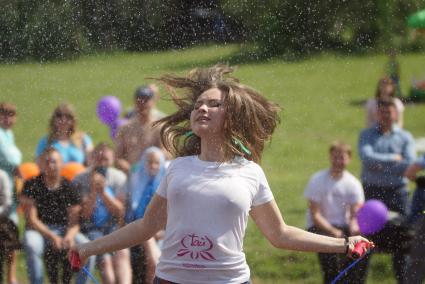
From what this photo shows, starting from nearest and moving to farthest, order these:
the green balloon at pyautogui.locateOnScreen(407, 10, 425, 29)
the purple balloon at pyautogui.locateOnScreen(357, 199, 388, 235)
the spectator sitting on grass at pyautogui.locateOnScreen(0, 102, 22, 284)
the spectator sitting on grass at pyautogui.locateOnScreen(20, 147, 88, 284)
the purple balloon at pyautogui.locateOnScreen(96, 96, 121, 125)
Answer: the spectator sitting on grass at pyautogui.locateOnScreen(20, 147, 88, 284) < the purple balloon at pyautogui.locateOnScreen(357, 199, 388, 235) < the spectator sitting on grass at pyautogui.locateOnScreen(0, 102, 22, 284) < the purple balloon at pyautogui.locateOnScreen(96, 96, 121, 125) < the green balloon at pyautogui.locateOnScreen(407, 10, 425, 29)

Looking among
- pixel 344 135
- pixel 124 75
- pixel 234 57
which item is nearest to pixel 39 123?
pixel 124 75

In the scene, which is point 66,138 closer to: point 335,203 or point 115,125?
point 115,125

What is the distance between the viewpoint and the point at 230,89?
12.2 ft

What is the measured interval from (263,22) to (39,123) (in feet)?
7.39

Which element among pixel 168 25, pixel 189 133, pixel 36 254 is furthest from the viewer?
pixel 168 25

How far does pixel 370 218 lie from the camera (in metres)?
5.81

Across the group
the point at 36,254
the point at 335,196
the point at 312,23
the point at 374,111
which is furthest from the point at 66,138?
the point at 312,23

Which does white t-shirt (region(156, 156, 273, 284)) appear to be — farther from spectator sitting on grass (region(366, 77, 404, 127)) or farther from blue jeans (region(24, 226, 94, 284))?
spectator sitting on grass (region(366, 77, 404, 127))

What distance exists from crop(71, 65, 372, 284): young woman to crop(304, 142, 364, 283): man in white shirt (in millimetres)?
2051

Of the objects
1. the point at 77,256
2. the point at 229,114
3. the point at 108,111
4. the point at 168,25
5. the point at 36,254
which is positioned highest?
the point at 168,25

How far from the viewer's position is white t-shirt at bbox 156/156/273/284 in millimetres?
3484

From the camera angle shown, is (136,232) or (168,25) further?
(168,25)

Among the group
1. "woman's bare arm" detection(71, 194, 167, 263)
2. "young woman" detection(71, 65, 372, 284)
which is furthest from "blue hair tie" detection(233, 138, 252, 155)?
"woman's bare arm" detection(71, 194, 167, 263)

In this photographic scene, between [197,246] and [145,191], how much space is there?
2290mm
